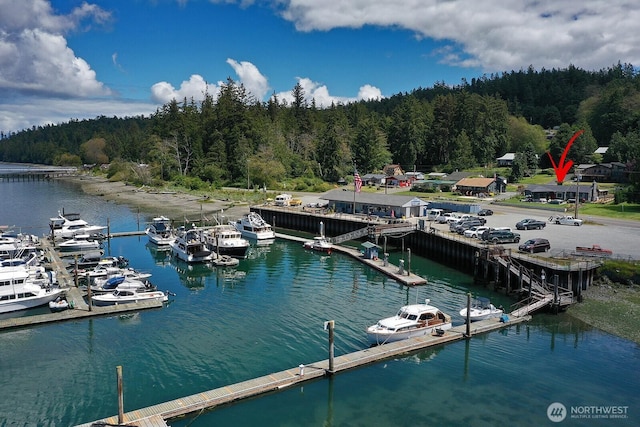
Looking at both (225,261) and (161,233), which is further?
(161,233)

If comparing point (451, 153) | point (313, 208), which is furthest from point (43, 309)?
point (451, 153)

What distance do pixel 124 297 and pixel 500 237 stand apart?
3666 cm

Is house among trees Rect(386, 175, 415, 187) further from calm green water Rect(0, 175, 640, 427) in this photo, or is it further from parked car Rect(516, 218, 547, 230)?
calm green water Rect(0, 175, 640, 427)

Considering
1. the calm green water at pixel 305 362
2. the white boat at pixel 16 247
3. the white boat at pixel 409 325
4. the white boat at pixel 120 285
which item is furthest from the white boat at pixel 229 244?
the white boat at pixel 409 325

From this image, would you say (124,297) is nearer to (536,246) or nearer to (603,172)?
(536,246)

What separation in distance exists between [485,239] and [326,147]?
8534 cm

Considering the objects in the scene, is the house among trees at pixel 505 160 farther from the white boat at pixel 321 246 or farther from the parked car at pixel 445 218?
the white boat at pixel 321 246

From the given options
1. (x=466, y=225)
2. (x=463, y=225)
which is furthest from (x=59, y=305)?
(x=466, y=225)

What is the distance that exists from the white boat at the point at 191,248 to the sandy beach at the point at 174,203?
57.3 ft

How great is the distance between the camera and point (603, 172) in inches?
4242

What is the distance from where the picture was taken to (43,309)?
38938 millimetres

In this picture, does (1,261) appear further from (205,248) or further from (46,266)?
(205,248)

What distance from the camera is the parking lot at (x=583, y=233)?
46.7m

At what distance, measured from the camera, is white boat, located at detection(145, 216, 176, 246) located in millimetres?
64494
